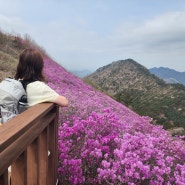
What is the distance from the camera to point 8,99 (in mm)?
3459

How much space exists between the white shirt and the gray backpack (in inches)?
6.6

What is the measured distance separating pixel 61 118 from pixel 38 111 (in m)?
3.91

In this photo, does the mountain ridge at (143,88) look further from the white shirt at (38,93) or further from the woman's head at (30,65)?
the white shirt at (38,93)

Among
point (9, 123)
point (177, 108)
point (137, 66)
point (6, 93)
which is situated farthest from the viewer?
point (137, 66)

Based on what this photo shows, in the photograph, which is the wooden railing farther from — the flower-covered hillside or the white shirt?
the flower-covered hillside

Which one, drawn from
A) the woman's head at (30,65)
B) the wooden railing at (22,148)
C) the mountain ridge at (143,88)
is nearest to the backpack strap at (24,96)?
the woman's head at (30,65)

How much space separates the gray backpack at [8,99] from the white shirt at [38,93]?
6.6 inches

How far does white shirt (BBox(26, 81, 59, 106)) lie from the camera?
3678 millimetres

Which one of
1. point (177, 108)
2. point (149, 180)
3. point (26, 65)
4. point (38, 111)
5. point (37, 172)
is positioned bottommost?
point (177, 108)

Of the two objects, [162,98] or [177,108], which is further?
[162,98]

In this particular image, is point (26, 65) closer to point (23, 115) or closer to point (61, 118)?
point (23, 115)

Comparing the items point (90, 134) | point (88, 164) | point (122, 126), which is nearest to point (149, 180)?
point (88, 164)

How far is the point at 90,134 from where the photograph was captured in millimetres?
4934

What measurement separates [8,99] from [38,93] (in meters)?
0.37
